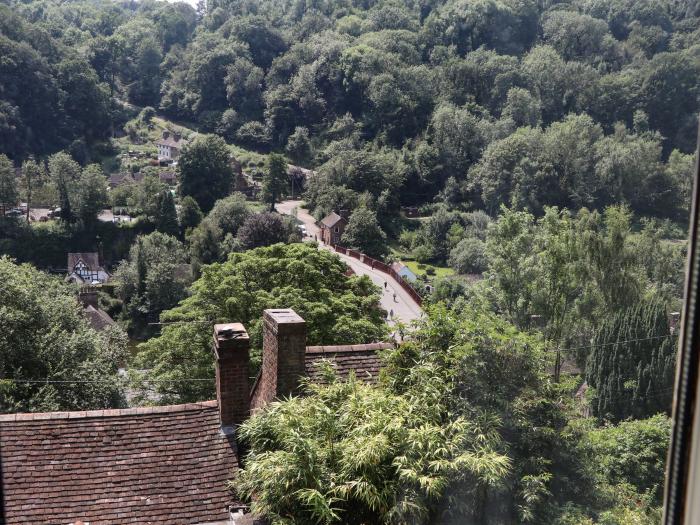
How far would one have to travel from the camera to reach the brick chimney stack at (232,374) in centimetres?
418

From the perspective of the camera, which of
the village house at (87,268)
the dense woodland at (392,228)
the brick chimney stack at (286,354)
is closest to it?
the dense woodland at (392,228)

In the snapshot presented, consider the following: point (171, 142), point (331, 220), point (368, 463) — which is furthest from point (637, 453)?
point (171, 142)

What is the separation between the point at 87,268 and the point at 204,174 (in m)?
8.26

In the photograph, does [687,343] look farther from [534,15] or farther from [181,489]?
[534,15]

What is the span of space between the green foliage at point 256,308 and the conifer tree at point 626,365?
10.3 ft

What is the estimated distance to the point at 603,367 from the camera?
336 inches

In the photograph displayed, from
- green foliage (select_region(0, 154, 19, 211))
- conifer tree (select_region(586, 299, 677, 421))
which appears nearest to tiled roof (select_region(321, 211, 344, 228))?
green foliage (select_region(0, 154, 19, 211))

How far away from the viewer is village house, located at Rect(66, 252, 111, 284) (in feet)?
82.9

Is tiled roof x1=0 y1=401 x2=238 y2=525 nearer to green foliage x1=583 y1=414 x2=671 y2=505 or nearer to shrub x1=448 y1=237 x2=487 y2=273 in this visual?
green foliage x1=583 y1=414 x2=671 y2=505

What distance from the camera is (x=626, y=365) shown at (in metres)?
8.15

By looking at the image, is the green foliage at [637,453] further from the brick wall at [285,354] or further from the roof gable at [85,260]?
the roof gable at [85,260]

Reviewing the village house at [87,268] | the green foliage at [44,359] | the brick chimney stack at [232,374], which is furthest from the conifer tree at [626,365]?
the village house at [87,268]

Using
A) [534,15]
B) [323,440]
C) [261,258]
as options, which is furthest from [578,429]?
[534,15]

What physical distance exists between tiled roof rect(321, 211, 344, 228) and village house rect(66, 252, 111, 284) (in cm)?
931
